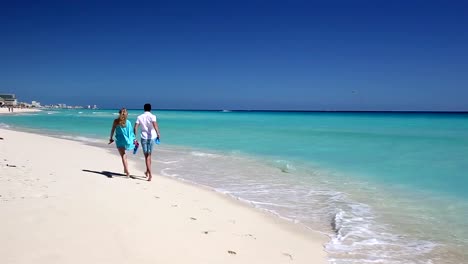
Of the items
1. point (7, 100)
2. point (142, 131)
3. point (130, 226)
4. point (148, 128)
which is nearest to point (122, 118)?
point (142, 131)

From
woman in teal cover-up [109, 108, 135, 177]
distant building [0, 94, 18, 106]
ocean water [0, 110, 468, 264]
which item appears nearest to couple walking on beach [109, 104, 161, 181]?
woman in teal cover-up [109, 108, 135, 177]

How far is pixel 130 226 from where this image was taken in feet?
15.3

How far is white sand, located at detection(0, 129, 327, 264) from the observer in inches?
150

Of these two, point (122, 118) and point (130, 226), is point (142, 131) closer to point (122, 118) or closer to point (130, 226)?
point (122, 118)

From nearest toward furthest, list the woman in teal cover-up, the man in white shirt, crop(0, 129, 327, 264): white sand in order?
crop(0, 129, 327, 264): white sand → the man in white shirt → the woman in teal cover-up

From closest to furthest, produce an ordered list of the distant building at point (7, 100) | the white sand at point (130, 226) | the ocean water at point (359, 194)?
the white sand at point (130, 226) < the ocean water at point (359, 194) < the distant building at point (7, 100)

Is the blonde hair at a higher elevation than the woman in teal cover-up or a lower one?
higher

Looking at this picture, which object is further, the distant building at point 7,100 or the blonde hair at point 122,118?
the distant building at point 7,100

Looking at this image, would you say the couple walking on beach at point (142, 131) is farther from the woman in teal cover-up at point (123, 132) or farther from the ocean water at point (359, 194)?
the ocean water at point (359, 194)

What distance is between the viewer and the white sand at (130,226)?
3820mm

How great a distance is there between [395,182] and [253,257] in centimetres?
717

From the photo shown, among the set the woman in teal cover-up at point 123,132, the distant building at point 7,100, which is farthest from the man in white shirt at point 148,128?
the distant building at point 7,100

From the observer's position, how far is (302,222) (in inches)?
244

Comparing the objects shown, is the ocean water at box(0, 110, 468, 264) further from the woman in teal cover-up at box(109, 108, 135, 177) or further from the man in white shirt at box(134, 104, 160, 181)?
the woman in teal cover-up at box(109, 108, 135, 177)
